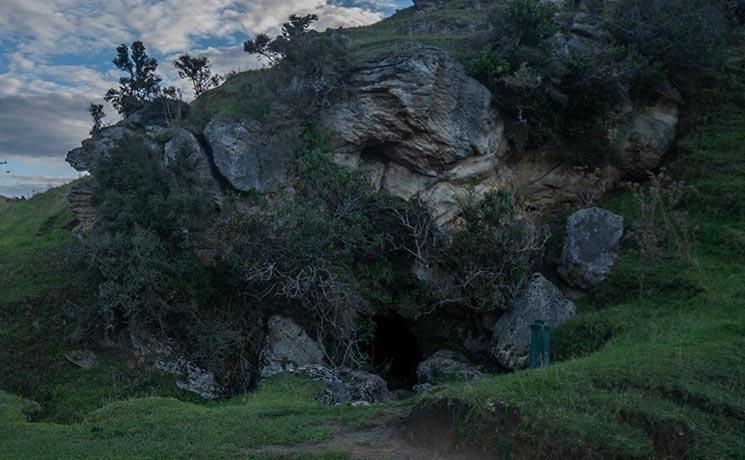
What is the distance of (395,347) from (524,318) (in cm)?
578

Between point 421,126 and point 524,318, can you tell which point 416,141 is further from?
point 524,318

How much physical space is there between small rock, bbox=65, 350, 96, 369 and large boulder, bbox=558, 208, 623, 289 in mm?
12052

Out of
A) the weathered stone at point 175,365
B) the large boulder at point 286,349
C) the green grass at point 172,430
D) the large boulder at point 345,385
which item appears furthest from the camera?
the large boulder at point 286,349

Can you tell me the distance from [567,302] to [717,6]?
45.1 ft

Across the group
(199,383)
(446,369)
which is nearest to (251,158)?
(199,383)

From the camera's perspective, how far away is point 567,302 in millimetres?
15883

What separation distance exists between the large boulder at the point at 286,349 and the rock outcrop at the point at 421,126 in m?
5.59

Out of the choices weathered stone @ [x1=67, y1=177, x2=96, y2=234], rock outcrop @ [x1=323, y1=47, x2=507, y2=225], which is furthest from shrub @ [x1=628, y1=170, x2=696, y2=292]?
weathered stone @ [x1=67, y1=177, x2=96, y2=234]

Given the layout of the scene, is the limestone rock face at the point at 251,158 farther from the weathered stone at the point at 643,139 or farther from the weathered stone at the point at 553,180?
the weathered stone at the point at 643,139

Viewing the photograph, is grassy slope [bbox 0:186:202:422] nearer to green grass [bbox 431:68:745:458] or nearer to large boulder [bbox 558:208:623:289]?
green grass [bbox 431:68:745:458]

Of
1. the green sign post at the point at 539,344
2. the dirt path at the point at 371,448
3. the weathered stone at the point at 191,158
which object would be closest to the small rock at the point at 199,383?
the weathered stone at the point at 191,158

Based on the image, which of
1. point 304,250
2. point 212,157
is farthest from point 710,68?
point 212,157

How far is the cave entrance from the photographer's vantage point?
61.7 feet

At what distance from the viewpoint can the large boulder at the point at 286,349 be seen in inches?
609
